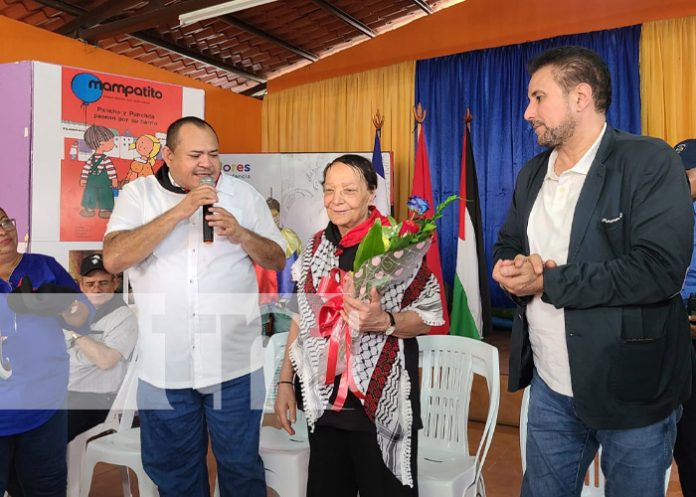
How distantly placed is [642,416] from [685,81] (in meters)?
5.21

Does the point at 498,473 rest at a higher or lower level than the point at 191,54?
lower

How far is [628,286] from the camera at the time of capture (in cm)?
131

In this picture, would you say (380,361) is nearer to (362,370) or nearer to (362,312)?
(362,370)

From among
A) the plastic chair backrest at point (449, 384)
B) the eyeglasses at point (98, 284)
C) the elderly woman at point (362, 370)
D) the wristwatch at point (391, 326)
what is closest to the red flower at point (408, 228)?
the elderly woman at point (362, 370)

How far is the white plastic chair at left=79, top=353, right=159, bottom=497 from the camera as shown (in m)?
2.32

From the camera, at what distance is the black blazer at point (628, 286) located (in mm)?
1322

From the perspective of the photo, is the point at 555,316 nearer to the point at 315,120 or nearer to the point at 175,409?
the point at 175,409

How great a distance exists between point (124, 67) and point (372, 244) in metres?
5.84

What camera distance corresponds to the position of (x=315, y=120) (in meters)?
7.95

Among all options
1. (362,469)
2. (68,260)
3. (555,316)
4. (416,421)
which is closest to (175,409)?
(362,469)

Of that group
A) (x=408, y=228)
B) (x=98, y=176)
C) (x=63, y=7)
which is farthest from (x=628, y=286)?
(x=63, y=7)

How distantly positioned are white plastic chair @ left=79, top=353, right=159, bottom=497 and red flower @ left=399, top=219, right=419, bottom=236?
1417 mm

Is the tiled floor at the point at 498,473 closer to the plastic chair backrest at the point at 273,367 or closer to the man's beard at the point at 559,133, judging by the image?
the plastic chair backrest at the point at 273,367

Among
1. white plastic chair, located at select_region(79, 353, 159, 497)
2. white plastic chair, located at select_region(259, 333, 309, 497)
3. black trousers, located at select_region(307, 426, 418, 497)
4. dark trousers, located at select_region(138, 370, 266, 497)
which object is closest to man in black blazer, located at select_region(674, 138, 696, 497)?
black trousers, located at select_region(307, 426, 418, 497)
